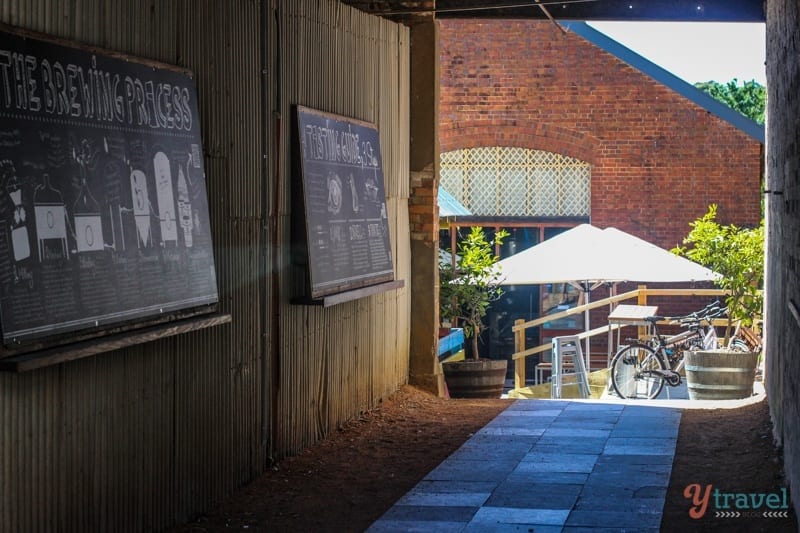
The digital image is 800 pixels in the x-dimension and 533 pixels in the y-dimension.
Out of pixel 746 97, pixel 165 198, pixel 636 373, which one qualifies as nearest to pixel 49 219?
pixel 165 198

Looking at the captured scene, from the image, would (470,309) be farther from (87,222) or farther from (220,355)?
(87,222)

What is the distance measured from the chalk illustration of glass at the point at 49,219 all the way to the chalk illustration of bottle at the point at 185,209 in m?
1.17

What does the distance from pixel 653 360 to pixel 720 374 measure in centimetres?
275

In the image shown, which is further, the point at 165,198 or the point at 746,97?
the point at 746,97

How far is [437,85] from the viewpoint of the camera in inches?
490

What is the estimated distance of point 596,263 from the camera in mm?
17906

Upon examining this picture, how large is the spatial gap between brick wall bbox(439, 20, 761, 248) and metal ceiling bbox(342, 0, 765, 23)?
9317mm

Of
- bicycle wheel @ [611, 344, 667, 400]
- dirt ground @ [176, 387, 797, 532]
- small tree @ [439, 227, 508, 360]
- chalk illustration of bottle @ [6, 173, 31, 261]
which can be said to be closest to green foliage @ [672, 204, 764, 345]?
bicycle wheel @ [611, 344, 667, 400]

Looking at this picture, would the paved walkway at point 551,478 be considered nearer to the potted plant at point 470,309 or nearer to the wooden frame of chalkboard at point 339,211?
the wooden frame of chalkboard at point 339,211

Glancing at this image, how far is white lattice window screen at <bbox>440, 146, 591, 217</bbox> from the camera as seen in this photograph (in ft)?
75.3

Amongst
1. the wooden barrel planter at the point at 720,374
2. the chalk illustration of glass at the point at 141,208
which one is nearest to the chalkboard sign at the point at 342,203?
the chalk illustration of glass at the point at 141,208

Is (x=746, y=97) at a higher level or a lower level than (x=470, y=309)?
higher

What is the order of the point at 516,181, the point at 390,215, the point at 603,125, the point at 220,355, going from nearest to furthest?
1. the point at 220,355
2. the point at 390,215
3. the point at 603,125
4. the point at 516,181

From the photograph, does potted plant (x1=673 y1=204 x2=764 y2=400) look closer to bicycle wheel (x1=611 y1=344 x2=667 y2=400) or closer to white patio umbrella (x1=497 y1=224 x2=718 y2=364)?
bicycle wheel (x1=611 y1=344 x2=667 y2=400)
